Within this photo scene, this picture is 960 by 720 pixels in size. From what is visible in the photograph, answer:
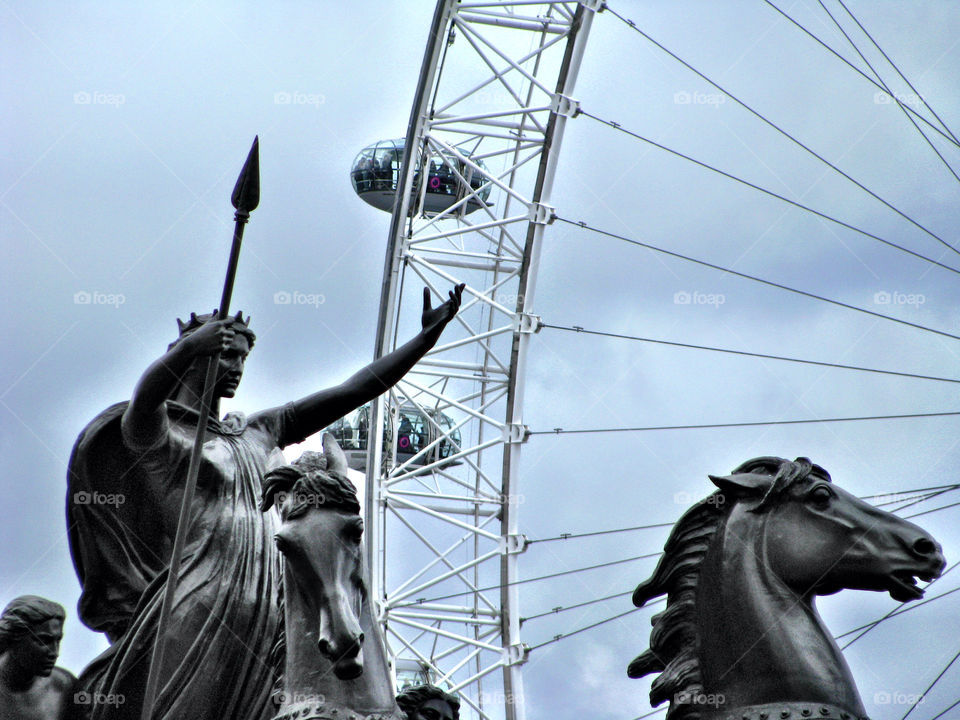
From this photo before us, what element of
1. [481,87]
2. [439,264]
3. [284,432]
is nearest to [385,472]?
[439,264]

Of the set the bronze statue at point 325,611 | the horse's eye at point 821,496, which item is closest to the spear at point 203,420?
the bronze statue at point 325,611

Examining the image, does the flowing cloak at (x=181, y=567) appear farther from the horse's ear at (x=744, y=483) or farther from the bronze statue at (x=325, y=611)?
the horse's ear at (x=744, y=483)

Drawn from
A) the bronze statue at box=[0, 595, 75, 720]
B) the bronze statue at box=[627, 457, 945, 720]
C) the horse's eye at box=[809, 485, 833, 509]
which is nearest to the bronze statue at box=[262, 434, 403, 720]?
the bronze statue at box=[627, 457, 945, 720]

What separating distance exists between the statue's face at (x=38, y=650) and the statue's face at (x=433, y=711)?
1352 millimetres

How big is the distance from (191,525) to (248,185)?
1218mm

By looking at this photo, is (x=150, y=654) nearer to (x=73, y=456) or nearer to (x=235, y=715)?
(x=235, y=715)

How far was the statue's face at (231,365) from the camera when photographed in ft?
21.1

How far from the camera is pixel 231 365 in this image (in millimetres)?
6445

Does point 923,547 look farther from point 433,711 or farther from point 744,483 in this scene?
point 433,711

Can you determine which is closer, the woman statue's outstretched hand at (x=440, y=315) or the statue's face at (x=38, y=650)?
the statue's face at (x=38, y=650)

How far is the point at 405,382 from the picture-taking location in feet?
74.2

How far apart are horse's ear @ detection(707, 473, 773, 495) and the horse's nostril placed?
538 millimetres

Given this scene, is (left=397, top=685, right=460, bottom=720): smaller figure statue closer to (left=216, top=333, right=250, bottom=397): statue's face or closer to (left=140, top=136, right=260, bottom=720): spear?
(left=140, top=136, right=260, bottom=720): spear

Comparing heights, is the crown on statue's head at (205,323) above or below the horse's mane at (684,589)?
above
